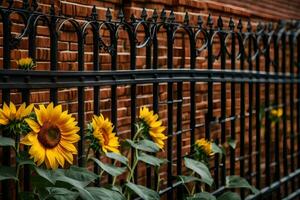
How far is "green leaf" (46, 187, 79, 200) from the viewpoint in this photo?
8.24 ft

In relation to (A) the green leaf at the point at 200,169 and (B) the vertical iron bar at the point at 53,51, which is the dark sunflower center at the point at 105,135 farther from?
(A) the green leaf at the point at 200,169

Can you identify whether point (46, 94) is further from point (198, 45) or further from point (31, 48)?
point (198, 45)

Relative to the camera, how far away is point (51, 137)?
2.51 meters

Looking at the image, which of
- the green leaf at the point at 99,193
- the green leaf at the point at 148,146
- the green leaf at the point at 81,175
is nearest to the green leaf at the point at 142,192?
the green leaf at the point at 148,146

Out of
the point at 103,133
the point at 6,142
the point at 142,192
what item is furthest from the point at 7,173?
the point at 142,192

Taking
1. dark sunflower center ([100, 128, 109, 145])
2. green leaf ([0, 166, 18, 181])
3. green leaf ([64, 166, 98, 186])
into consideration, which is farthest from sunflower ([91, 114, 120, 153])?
green leaf ([0, 166, 18, 181])

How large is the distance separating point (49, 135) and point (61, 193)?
21 cm

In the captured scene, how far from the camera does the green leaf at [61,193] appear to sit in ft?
8.24

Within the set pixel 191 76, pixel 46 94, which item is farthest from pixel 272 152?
pixel 46 94

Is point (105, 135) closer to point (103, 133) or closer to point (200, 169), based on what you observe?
point (103, 133)

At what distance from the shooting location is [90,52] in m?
Result: 4.38

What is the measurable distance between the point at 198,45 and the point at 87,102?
1772 millimetres

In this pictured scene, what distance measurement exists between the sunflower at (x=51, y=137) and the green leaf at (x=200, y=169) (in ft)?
3.46

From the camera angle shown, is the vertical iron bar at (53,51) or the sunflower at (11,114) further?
the vertical iron bar at (53,51)
